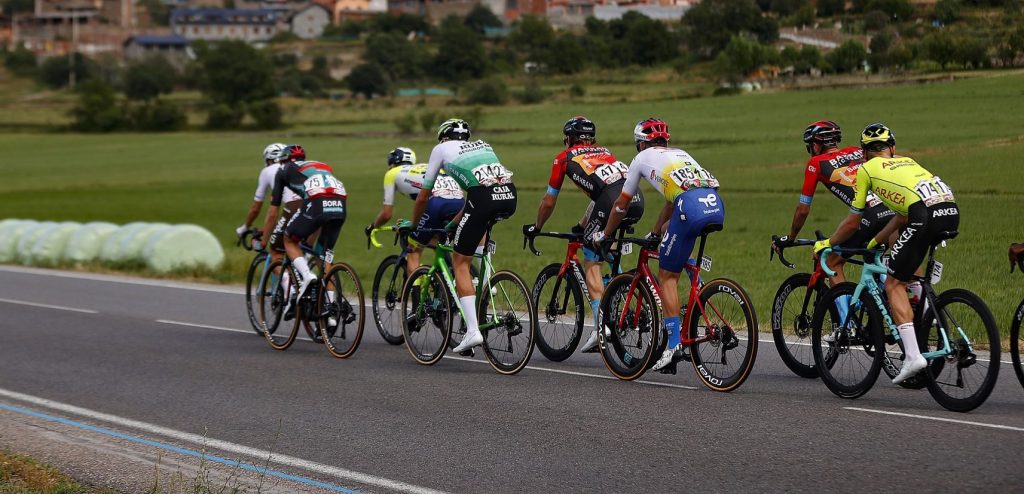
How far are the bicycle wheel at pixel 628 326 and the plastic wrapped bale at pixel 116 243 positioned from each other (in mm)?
17462

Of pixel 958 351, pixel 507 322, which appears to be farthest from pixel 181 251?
pixel 958 351

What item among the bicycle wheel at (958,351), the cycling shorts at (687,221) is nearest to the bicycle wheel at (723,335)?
the cycling shorts at (687,221)

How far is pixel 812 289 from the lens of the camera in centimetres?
1070

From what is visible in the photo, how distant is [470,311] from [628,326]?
1.44m

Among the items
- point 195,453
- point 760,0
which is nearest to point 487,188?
point 195,453

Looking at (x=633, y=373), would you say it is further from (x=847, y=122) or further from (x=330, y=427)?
(x=847, y=122)

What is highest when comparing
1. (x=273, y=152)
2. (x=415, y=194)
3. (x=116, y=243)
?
(x=273, y=152)

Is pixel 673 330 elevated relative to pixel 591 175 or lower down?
lower down

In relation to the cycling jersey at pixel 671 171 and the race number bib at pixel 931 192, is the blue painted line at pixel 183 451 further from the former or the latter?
the race number bib at pixel 931 192

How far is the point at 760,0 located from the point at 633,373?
21334 mm

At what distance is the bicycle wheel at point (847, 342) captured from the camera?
9539 millimetres

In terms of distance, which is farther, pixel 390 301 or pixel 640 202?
pixel 390 301

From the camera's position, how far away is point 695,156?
4609 cm

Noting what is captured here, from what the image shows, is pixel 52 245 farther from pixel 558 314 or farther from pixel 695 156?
pixel 695 156
